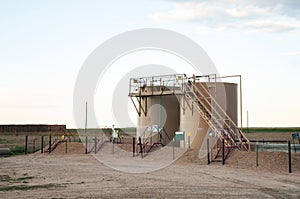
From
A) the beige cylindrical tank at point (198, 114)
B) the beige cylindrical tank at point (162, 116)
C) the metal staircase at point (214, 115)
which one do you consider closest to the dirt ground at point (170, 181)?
the metal staircase at point (214, 115)

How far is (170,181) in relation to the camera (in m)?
16.9

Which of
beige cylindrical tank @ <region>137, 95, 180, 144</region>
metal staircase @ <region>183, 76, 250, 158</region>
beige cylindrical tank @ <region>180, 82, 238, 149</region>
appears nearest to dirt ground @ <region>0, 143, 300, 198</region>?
metal staircase @ <region>183, 76, 250, 158</region>

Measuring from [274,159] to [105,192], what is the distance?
10555 millimetres

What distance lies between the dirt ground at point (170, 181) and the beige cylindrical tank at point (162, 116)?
7.53 metres

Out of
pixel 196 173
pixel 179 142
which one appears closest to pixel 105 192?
pixel 196 173

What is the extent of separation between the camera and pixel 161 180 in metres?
17.2

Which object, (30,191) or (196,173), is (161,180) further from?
(30,191)

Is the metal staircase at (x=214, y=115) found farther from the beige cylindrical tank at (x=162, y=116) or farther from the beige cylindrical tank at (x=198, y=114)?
the beige cylindrical tank at (x=162, y=116)

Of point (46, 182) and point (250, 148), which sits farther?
point (250, 148)

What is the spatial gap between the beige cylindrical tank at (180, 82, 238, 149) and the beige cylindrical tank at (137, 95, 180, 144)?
127 inches

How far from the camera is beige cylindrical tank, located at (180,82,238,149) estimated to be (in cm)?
2811

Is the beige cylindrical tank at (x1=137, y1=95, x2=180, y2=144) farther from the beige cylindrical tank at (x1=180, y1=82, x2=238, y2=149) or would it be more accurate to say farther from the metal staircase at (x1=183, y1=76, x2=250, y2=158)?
the metal staircase at (x1=183, y1=76, x2=250, y2=158)

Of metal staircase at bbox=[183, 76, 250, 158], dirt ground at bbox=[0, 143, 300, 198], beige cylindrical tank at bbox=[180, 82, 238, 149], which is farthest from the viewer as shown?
beige cylindrical tank at bbox=[180, 82, 238, 149]

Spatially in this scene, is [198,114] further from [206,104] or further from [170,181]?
[170,181]
